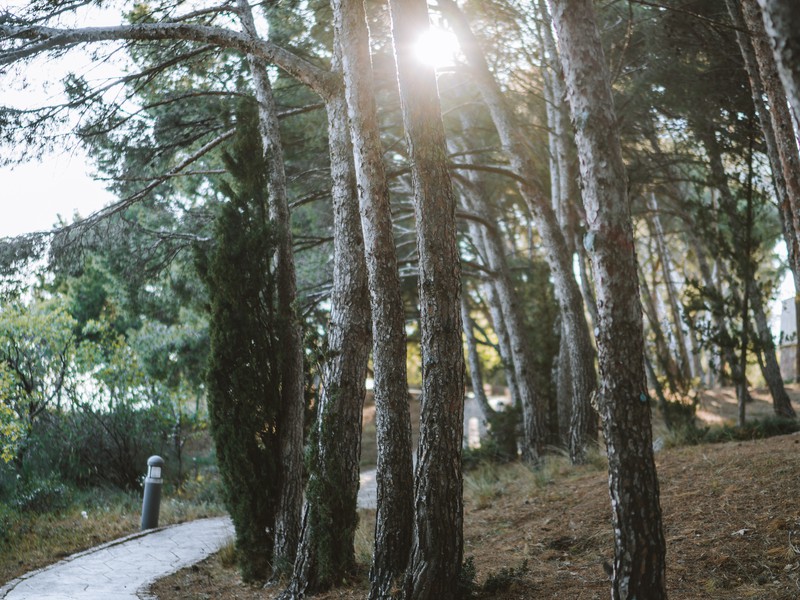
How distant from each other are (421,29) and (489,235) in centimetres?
701

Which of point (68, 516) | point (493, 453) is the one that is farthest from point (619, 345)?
point (68, 516)

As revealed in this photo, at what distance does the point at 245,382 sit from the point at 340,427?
152 cm

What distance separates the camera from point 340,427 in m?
6.33

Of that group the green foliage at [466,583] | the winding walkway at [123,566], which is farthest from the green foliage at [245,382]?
the green foliage at [466,583]

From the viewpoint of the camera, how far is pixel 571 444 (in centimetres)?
1045

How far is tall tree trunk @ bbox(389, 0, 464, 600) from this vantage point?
4965 millimetres

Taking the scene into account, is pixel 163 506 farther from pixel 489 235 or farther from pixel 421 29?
pixel 421 29

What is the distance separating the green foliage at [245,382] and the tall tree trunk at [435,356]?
9.39 ft

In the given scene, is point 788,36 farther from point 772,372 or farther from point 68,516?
point 68,516

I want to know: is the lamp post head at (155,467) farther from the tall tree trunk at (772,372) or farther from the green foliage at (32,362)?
the tall tree trunk at (772,372)

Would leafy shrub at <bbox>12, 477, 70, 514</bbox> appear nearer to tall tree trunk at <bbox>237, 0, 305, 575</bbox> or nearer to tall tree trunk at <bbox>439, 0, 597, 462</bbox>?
tall tree trunk at <bbox>237, 0, 305, 575</bbox>

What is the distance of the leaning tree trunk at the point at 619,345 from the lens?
383 cm

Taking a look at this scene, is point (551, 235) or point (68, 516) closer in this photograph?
point (551, 235)


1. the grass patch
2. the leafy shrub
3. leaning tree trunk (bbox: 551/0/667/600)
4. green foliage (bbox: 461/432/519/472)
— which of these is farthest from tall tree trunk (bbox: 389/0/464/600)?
the leafy shrub
